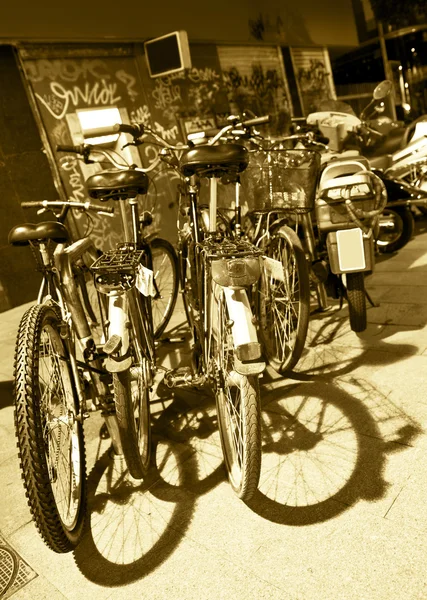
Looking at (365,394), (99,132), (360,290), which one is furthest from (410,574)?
(99,132)

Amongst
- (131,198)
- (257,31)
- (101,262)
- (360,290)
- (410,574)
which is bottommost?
(410,574)

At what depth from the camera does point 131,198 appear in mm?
2904

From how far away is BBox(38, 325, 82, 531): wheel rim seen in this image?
215 centimetres

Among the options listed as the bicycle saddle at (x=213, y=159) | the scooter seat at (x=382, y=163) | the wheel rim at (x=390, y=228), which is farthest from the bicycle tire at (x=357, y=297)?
the scooter seat at (x=382, y=163)

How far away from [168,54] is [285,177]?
20.2 feet

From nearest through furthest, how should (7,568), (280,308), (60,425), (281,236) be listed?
(7,568) → (60,425) → (281,236) → (280,308)

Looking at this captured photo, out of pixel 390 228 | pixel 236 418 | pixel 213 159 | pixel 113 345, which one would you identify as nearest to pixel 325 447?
pixel 236 418

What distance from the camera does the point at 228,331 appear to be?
221 cm

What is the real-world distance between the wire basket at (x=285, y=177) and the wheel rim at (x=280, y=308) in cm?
29

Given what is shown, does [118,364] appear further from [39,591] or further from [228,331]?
[39,591]

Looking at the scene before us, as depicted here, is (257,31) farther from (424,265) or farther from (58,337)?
(58,337)

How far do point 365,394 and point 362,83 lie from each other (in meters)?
14.7

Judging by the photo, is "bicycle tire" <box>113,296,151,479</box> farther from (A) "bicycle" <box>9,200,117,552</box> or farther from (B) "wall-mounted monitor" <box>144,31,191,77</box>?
(B) "wall-mounted monitor" <box>144,31,191,77</box>

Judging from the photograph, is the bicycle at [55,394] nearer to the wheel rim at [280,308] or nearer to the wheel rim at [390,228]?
the wheel rim at [280,308]
